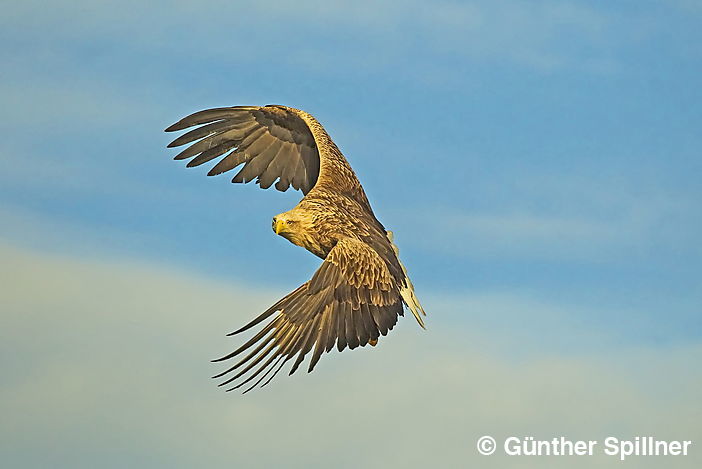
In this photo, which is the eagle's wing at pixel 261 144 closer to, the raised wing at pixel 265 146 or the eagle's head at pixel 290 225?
the raised wing at pixel 265 146

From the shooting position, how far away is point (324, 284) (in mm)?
13898

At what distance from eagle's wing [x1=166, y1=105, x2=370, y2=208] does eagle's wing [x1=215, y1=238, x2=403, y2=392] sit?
376 cm

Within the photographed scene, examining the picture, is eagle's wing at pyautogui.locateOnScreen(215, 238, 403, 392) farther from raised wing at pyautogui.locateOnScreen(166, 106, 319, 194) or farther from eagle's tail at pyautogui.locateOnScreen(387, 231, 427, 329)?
raised wing at pyautogui.locateOnScreen(166, 106, 319, 194)

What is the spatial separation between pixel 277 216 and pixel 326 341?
233 centimetres

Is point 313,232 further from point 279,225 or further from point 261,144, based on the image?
Answer: point 261,144

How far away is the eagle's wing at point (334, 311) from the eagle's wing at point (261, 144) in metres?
3.76

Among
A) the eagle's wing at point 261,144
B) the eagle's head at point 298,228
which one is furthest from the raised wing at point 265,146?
the eagle's head at point 298,228

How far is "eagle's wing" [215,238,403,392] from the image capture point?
13.1 metres

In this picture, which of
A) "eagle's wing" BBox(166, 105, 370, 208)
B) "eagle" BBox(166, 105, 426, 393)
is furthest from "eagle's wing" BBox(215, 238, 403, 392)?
"eagle's wing" BBox(166, 105, 370, 208)

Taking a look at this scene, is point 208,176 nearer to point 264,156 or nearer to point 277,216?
point 264,156

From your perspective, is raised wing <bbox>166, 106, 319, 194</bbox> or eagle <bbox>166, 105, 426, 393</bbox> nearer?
eagle <bbox>166, 105, 426, 393</bbox>

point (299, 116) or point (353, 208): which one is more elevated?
point (299, 116)

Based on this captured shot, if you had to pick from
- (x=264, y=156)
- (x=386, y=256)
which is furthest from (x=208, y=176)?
(x=386, y=256)

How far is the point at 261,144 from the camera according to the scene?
18266mm
